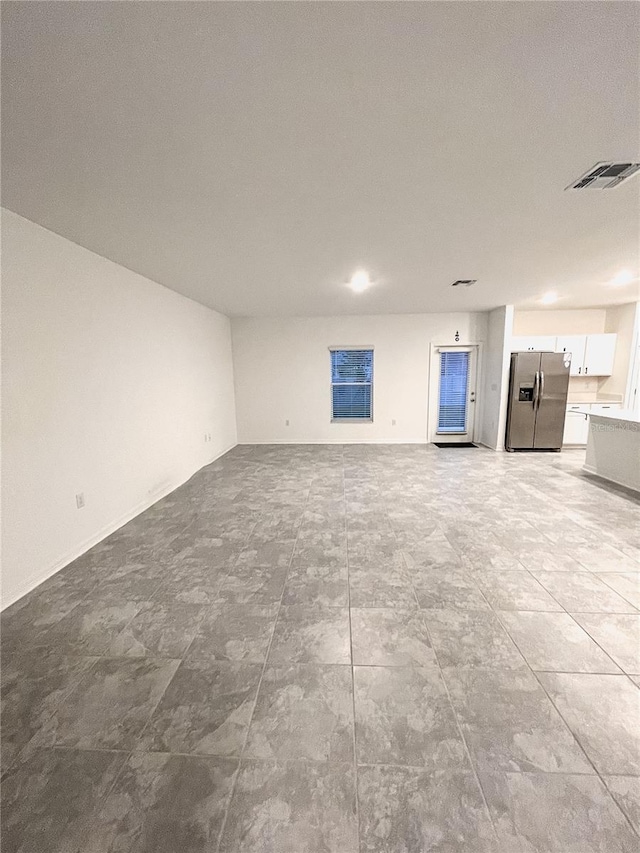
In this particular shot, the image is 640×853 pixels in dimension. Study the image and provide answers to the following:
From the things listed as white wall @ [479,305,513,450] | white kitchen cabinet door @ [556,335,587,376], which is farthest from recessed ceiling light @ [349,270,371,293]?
white kitchen cabinet door @ [556,335,587,376]

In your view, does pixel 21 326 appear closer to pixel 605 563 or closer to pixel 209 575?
pixel 209 575

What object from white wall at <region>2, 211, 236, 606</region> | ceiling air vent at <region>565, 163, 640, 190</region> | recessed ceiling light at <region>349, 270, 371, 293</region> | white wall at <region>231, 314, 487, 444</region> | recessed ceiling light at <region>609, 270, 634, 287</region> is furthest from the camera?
white wall at <region>231, 314, 487, 444</region>

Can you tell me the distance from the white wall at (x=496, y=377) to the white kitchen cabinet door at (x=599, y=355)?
1512 millimetres

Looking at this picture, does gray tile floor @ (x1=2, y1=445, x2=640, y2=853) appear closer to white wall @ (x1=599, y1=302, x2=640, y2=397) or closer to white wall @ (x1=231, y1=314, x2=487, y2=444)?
white wall @ (x1=231, y1=314, x2=487, y2=444)

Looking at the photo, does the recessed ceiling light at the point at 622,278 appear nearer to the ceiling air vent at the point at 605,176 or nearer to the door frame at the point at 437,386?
the door frame at the point at 437,386

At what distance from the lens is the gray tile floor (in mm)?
1061

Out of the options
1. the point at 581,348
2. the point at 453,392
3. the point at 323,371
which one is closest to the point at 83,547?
the point at 323,371

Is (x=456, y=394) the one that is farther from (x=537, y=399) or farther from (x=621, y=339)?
(x=621, y=339)

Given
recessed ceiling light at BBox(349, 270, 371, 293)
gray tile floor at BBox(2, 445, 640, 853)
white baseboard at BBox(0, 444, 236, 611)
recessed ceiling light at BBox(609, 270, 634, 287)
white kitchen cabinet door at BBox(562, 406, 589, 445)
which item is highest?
recessed ceiling light at BBox(609, 270, 634, 287)

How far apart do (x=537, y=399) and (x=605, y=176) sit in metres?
4.47

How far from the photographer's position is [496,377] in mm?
6016

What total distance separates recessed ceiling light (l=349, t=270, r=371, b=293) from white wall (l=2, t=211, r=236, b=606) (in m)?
2.31

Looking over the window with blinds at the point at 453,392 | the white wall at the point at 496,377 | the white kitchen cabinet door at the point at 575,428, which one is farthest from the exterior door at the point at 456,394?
the white kitchen cabinet door at the point at 575,428

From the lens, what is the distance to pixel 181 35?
41.8 inches
